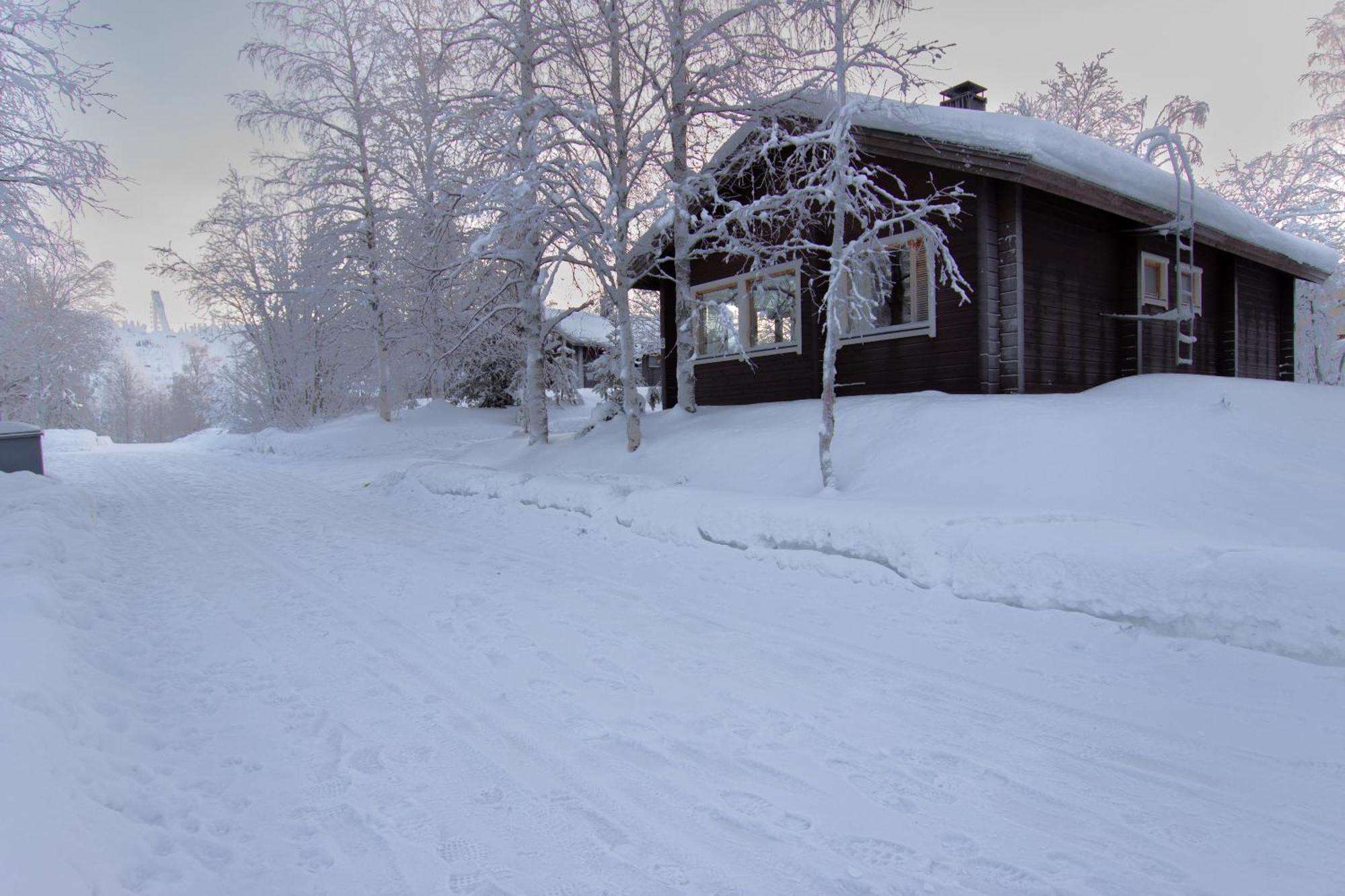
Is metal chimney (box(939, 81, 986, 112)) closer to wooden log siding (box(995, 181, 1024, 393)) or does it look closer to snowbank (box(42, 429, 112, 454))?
wooden log siding (box(995, 181, 1024, 393))

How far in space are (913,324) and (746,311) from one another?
3.77 meters

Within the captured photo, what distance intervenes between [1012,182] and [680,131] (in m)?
5.35

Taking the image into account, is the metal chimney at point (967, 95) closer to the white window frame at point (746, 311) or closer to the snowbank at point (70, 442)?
the white window frame at point (746, 311)

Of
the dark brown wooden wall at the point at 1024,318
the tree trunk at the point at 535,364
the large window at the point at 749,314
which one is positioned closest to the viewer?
the dark brown wooden wall at the point at 1024,318

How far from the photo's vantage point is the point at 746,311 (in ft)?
44.0

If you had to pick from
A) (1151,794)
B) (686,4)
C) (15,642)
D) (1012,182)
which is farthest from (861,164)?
(15,642)

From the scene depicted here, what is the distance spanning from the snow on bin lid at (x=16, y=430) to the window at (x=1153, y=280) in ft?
61.8

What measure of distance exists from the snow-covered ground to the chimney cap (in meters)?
8.28

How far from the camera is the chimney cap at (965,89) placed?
13.0 meters

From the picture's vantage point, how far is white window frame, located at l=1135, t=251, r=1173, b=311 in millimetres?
11500

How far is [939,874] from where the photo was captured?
2.20 m

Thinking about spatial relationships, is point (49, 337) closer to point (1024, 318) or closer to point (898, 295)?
point (898, 295)

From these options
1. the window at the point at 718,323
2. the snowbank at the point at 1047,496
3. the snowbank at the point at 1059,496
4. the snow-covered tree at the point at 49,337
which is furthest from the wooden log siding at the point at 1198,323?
the snow-covered tree at the point at 49,337

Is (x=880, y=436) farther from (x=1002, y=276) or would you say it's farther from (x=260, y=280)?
(x=260, y=280)
